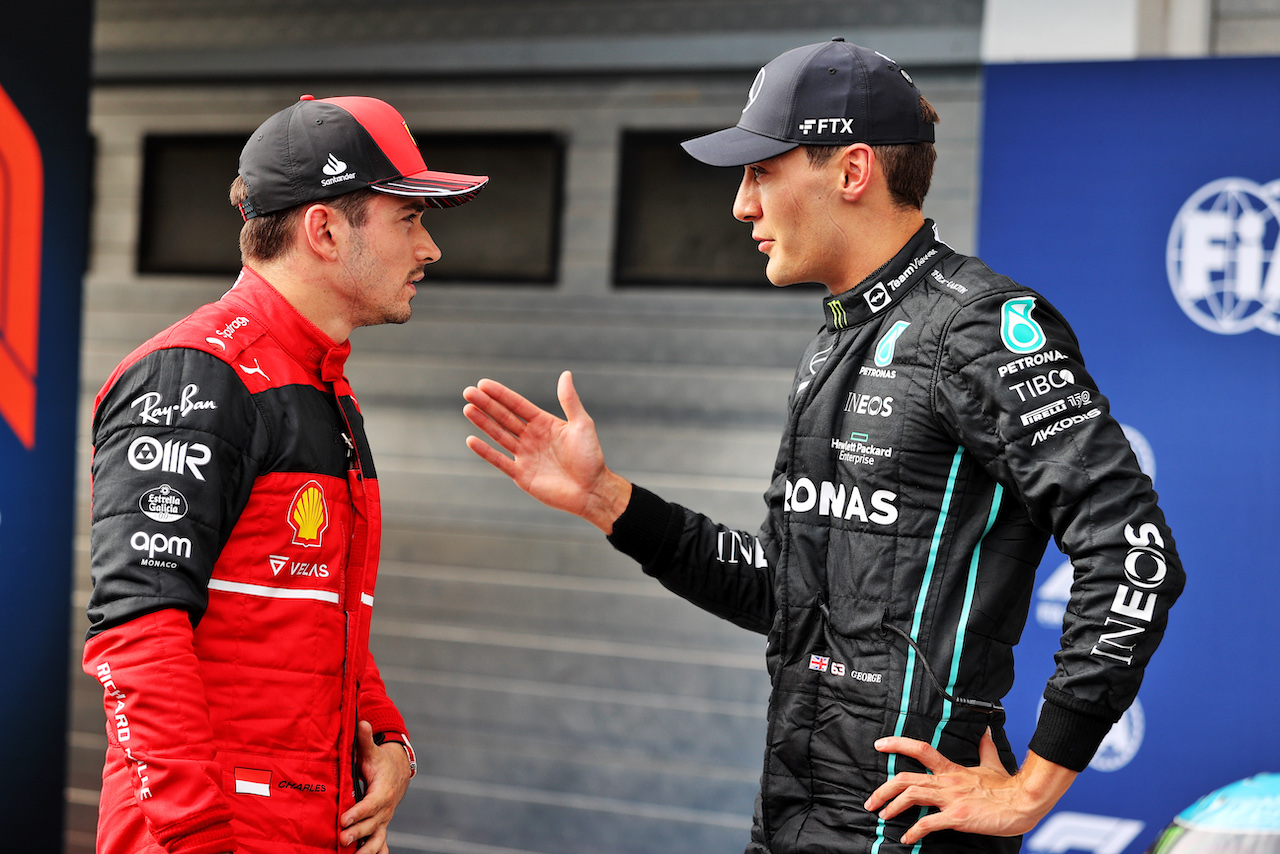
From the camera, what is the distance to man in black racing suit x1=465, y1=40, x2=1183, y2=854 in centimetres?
164

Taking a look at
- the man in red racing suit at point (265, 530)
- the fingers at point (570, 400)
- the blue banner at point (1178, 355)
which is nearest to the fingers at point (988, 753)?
the fingers at point (570, 400)

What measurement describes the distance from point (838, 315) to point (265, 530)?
0.99m

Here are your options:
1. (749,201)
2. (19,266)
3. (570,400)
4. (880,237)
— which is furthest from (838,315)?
(19,266)

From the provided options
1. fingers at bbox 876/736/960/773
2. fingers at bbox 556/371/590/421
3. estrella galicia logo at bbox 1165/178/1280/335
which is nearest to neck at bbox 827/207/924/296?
fingers at bbox 556/371/590/421

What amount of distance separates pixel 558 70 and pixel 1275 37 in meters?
2.52

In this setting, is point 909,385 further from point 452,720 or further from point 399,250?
point 452,720

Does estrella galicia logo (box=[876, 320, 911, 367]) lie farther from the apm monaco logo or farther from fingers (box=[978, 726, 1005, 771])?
the apm monaco logo

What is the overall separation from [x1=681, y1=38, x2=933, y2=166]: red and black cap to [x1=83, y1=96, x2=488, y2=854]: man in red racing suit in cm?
54

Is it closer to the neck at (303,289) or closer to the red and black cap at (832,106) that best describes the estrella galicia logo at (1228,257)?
the red and black cap at (832,106)

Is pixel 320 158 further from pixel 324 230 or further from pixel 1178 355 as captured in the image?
pixel 1178 355

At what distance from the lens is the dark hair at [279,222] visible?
204 centimetres

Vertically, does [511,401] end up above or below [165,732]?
above

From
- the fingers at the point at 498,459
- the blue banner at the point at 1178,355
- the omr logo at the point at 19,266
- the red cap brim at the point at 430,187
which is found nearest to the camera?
the red cap brim at the point at 430,187

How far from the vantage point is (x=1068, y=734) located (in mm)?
1645
